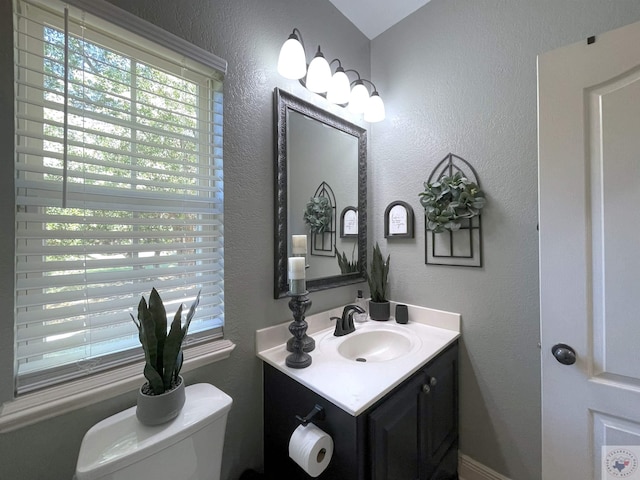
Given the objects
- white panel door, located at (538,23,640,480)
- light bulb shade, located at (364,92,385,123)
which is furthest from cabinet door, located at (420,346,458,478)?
light bulb shade, located at (364,92,385,123)

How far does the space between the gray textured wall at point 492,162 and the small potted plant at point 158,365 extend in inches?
48.4

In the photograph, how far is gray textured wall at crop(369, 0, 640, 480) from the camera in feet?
3.80

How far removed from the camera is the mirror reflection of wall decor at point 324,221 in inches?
53.8

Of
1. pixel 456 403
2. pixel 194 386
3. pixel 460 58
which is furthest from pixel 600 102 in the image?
pixel 194 386

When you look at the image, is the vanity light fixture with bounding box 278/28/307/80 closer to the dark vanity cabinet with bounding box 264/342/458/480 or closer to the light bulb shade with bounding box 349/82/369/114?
the light bulb shade with bounding box 349/82/369/114

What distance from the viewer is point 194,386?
0.91 metres

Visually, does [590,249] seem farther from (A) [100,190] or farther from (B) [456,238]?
(A) [100,190]

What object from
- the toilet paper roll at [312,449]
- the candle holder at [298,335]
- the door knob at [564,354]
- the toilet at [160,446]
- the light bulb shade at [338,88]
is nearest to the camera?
the toilet at [160,446]

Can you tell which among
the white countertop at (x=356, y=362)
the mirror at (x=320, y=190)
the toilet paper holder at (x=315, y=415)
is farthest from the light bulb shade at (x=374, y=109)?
the toilet paper holder at (x=315, y=415)

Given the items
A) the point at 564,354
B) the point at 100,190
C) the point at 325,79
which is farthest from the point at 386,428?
the point at 325,79

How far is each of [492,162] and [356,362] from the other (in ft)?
3.70

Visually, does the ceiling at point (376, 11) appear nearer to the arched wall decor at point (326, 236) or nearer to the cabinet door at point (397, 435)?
the arched wall decor at point (326, 236)

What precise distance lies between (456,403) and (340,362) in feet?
2.56

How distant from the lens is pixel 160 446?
0.68 m
